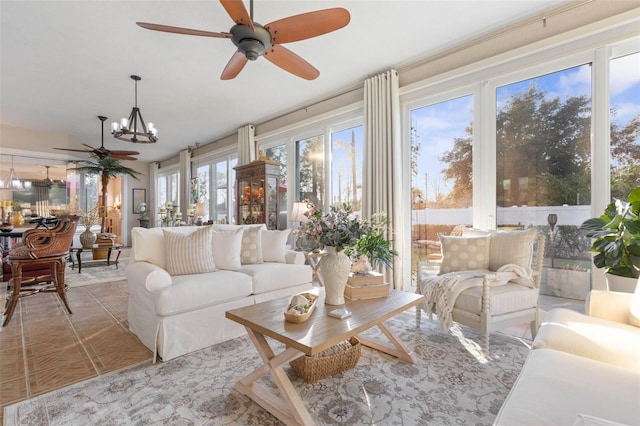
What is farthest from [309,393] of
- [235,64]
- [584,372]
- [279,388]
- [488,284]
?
[235,64]

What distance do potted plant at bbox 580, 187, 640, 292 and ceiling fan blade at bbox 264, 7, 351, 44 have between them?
2.23m

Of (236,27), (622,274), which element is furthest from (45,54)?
(622,274)

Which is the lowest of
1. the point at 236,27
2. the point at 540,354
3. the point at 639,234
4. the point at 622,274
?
the point at 540,354

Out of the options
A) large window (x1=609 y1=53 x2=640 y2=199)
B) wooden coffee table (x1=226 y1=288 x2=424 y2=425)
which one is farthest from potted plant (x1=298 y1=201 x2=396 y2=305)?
large window (x1=609 y1=53 x2=640 y2=199)

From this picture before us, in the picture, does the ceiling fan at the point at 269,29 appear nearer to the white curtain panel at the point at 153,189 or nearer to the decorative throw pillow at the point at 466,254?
the decorative throw pillow at the point at 466,254

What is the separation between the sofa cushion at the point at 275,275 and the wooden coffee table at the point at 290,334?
90 centimetres

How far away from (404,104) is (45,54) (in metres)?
4.29

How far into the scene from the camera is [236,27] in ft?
6.80

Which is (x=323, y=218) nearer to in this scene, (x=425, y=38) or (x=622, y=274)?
(x=622, y=274)

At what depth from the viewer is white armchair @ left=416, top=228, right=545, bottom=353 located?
2254 millimetres

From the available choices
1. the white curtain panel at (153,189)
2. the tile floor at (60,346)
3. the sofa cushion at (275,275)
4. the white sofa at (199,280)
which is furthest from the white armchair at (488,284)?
the white curtain panel at (153,189)

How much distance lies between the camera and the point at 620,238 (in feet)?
6.77

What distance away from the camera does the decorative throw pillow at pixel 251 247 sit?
127 inches

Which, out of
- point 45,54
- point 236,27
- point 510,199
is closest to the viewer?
point 236,27
